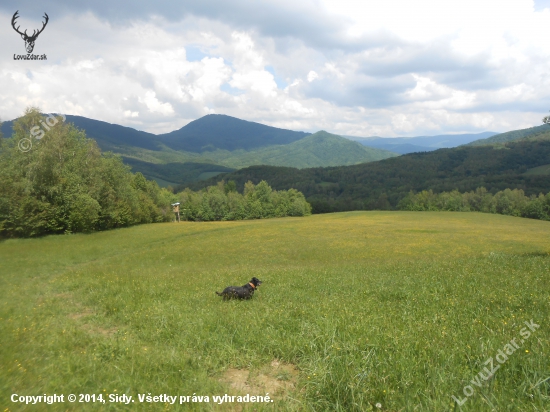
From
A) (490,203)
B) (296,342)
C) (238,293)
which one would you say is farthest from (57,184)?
(490,203)

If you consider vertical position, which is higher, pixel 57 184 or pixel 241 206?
pixel 57 184

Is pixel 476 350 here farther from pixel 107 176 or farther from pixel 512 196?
pixel 512 196

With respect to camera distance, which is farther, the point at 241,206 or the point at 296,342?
the point at 241,206

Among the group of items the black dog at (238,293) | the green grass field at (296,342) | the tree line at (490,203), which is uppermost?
the green grass field at (296,342)

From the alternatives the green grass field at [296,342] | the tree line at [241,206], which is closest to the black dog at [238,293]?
the green grass field at [296,342]

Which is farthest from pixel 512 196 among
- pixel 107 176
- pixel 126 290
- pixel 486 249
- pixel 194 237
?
pixel 126 290

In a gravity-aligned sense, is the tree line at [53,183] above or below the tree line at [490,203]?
above

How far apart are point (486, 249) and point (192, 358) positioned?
4242cm

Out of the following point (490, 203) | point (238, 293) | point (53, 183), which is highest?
point (53, 183)

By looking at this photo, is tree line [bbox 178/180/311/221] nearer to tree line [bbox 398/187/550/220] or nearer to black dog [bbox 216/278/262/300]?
tree line [bbox 398/187/550/220]

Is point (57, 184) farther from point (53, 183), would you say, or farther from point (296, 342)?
point (296, 342)

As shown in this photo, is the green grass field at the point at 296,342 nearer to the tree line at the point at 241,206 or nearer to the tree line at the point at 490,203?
the tree line at the point at 241,206

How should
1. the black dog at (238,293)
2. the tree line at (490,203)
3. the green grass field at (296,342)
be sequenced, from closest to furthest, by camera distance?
the green grass field at (296,342) → the black dog at (238,293) → the tree line at (490,203)

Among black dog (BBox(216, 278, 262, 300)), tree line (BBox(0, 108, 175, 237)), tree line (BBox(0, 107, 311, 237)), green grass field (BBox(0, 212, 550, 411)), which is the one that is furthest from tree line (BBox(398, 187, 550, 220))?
tree line (BBox(0, 108, 175, 237))
